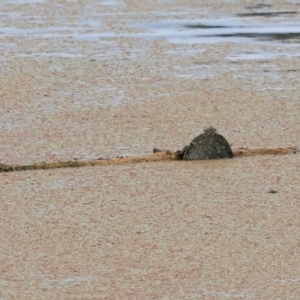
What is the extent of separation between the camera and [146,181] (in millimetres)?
3279

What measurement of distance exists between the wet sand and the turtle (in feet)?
0.13

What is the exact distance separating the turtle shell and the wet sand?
0.04 m

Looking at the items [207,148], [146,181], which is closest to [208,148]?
[207,148]

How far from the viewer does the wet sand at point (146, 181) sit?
2.50 meters

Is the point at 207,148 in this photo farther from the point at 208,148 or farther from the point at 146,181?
the point at 146,181

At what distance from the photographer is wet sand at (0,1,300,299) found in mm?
2500

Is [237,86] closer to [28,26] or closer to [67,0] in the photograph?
[28,26]

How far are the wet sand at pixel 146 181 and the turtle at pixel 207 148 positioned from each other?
40mm

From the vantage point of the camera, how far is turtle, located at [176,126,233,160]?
3.49 meters

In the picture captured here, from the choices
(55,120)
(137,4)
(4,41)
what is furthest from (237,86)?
(137,4)

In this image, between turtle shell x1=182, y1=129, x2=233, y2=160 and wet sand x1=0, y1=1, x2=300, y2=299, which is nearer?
wet sand x1=0, y1=1, x2=300, y2=299

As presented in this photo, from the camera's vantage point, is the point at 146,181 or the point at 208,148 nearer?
the point at 146,181

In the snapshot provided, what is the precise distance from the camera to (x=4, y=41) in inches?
227

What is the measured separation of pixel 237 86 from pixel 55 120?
93 cm
